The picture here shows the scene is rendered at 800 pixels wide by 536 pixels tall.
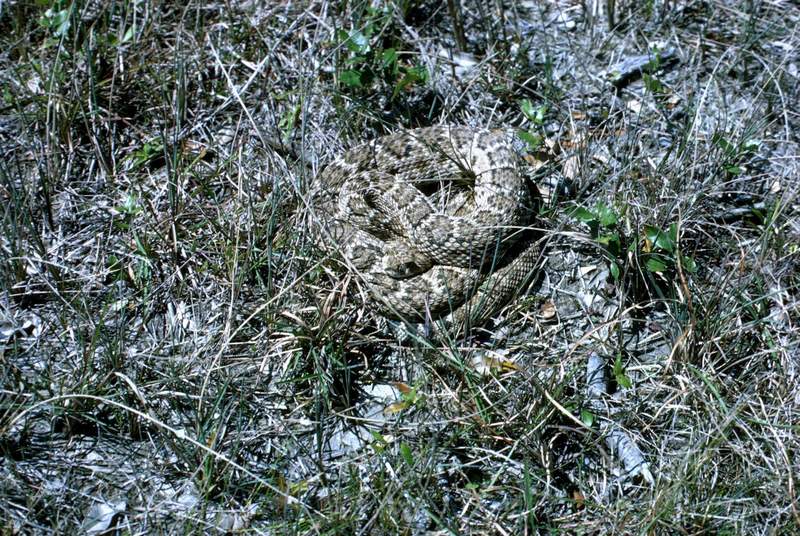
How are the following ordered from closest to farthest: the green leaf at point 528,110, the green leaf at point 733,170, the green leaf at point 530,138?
1. the green leaf at point 733,170
2. the green leaf at point 530,138
3. the green leaf at point 528,110

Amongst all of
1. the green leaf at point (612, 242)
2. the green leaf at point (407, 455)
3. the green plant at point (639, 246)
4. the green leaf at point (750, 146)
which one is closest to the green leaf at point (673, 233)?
the green plant at point (639, 246)

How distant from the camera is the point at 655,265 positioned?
4859mm

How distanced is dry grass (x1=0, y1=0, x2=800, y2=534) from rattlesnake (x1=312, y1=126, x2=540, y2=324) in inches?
7.8

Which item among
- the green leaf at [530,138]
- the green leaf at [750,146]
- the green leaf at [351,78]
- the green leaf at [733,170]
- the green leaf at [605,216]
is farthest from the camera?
the green leaf at [351,78]

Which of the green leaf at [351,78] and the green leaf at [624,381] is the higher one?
the green leaf at [351,78]

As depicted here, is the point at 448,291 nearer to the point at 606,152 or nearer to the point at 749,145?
the point at 606,152

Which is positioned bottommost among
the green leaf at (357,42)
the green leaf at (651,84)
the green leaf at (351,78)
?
the green leaf at (651,84)

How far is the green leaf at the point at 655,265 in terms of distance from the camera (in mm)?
4852

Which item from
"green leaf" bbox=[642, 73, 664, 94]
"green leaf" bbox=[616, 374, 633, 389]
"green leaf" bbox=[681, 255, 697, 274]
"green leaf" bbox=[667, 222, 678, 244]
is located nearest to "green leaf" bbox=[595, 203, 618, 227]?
"green leaf" bbox=[667, 222, 678, 244]

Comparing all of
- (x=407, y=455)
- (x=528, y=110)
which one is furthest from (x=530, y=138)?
(x=407, y=455)

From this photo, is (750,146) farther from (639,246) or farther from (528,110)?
(528,110)

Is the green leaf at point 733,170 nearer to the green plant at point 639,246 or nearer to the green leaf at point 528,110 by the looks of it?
the green plant at point 639,246

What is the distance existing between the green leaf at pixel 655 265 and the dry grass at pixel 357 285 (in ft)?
0.04

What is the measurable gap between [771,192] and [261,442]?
393cm
